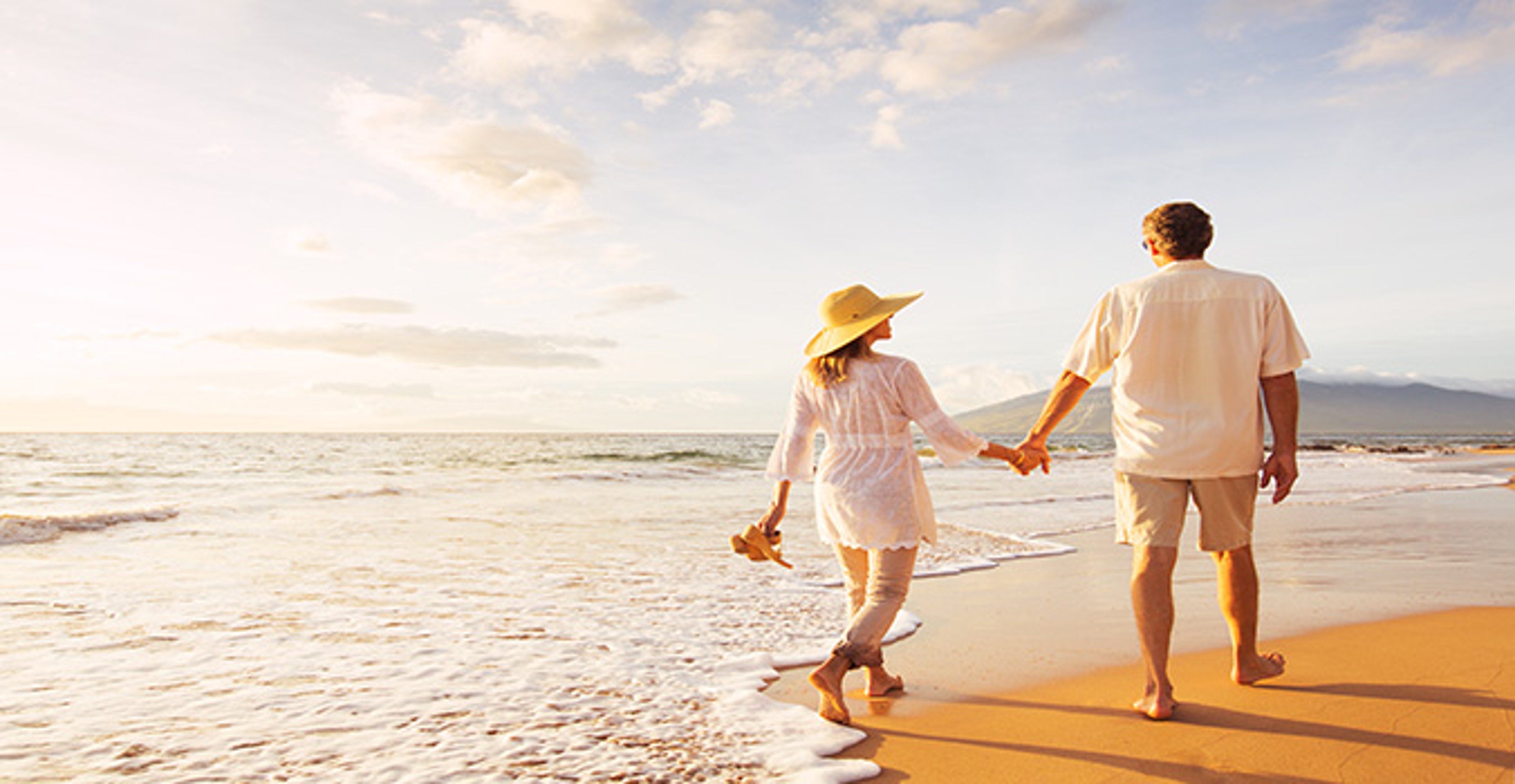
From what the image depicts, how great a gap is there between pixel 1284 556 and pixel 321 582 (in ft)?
27.2

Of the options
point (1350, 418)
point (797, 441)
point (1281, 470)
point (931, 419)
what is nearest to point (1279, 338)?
point (1281, 470)

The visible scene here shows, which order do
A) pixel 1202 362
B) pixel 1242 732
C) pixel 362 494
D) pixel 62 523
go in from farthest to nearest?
pixel 362 494 < pixel 62 523 < pixel 1202 362 < pixel 1242 732

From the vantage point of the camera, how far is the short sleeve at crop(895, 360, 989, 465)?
12.1 ft

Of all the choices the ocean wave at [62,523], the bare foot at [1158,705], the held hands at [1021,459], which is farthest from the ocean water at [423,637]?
the held hands at [1021,459]

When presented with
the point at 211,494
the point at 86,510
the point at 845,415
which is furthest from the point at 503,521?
the point at 845,415

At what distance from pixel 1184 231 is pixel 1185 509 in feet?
3.68

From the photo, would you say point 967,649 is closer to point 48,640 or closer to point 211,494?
point 48,640

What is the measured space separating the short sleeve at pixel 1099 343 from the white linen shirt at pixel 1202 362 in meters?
0.07

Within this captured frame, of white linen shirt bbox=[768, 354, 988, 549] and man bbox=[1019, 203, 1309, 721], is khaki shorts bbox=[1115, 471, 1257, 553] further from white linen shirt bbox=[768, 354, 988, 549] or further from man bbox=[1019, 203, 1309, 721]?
white linen shirt bbox=[768, 354, 988, 549]

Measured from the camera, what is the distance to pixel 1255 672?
3.80 m

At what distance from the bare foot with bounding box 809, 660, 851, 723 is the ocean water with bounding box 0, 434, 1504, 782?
8 centimetres

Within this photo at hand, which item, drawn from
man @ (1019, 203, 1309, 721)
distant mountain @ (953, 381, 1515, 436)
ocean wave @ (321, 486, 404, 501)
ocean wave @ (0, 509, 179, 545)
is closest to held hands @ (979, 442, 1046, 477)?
man @ (1019, 203, 1309, 721)

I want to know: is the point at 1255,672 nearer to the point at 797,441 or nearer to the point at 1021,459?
the point at 1021,459

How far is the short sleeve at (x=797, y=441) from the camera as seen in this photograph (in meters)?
3.87
